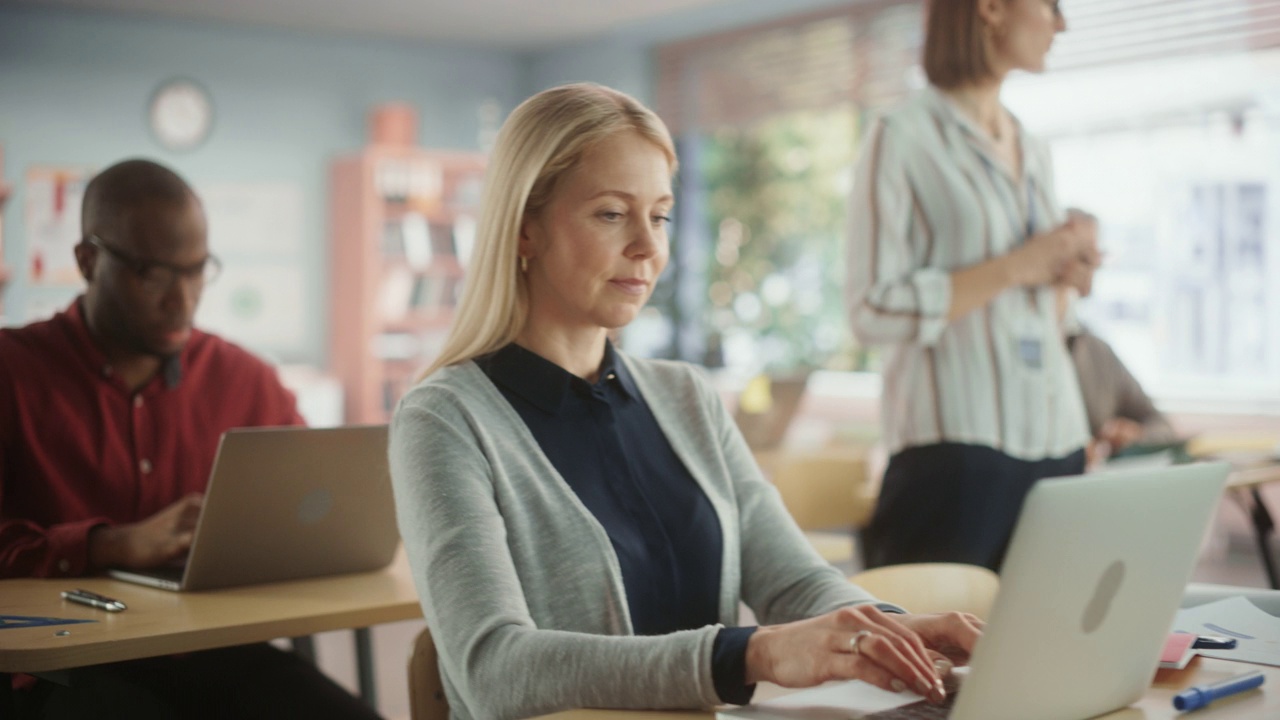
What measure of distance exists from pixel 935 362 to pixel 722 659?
107 centimetres

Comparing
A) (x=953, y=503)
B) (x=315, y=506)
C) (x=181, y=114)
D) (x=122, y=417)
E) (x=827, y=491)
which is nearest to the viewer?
(x=315, y=506)

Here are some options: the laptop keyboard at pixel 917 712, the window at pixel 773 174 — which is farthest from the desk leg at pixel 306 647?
the window at pixel 773 174

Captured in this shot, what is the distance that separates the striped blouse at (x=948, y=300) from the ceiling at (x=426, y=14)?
532 centimetres

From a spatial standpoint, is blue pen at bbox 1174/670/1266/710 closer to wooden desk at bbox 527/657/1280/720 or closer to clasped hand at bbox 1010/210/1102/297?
wooden desk at bbox 527/657/1280/720

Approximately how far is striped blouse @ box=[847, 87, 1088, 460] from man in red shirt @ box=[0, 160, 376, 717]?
102 cm

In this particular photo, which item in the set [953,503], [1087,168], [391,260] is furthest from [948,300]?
[391,260]

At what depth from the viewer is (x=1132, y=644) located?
107cm

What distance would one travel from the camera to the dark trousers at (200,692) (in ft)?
5.52

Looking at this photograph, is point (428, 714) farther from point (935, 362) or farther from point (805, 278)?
point (805, 278)

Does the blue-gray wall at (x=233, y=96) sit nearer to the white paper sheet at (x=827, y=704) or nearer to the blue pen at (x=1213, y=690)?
the white paper sheet at (x=827, y=704)

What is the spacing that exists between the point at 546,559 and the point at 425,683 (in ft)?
0.76

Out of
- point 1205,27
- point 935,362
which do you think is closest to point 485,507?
point 935,362

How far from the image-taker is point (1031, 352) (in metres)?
2.11

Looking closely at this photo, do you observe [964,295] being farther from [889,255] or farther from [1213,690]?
[1213,690]
